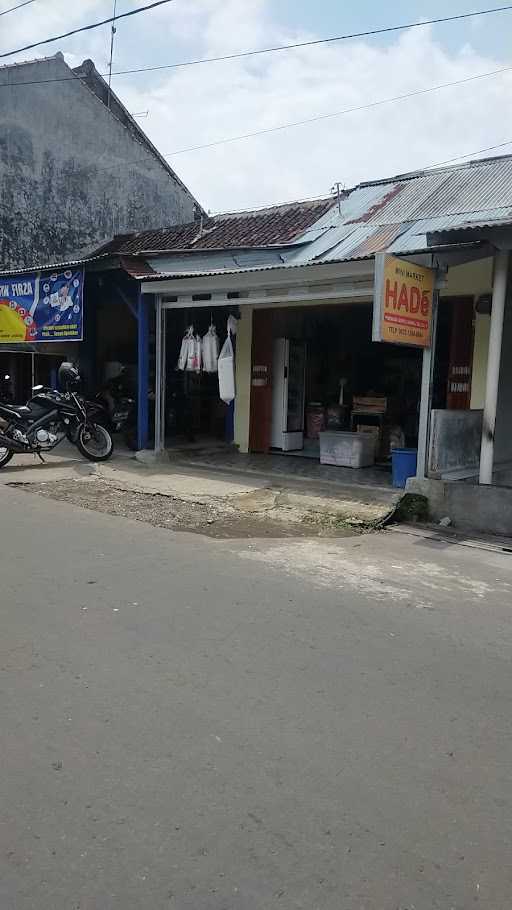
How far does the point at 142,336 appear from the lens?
12125mm

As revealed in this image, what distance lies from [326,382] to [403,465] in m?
5.15

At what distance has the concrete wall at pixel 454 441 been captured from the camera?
814 cm

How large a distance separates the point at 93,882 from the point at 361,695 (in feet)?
5.66

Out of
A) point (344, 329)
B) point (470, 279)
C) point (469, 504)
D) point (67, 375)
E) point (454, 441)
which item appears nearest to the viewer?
point (469, 504)

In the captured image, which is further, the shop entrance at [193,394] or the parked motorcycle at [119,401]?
the shop entrance at [193,394]

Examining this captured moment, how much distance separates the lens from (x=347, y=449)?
11.8m

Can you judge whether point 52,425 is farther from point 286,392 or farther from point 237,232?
point 237,232

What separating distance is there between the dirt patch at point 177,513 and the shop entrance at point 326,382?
A: 13.5 ft

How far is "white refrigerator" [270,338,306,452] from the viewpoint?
13180 millimetres

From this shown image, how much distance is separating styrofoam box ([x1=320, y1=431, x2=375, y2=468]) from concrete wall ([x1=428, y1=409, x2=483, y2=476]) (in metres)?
2.95

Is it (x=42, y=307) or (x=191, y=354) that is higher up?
(x=42, y=307)

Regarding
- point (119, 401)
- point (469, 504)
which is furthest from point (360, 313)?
point (469, 504)

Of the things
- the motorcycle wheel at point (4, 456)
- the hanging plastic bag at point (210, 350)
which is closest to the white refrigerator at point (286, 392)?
the hanging plastic bag at point (210, 350)

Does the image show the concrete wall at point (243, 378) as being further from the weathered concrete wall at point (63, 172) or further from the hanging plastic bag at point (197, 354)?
the weathered concrete wall at point (63, 172)
